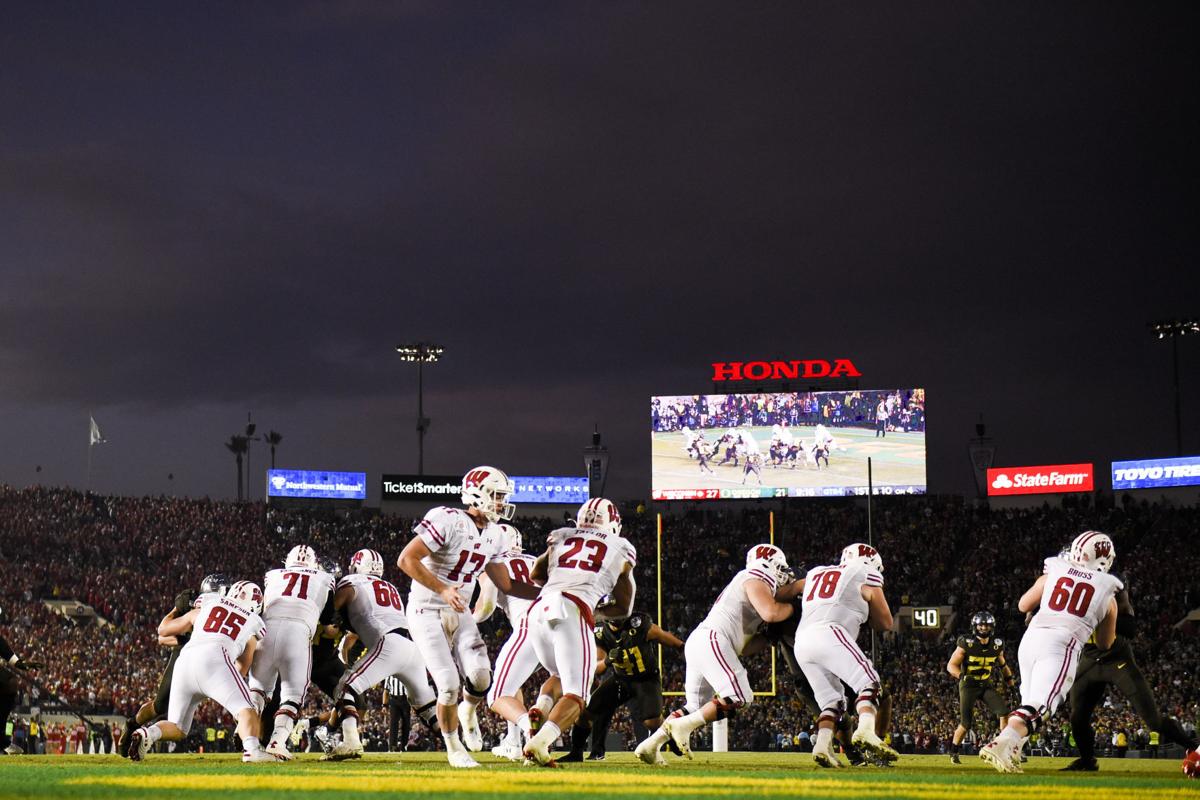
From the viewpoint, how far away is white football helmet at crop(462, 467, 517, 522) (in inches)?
493

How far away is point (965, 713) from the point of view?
1877 cm

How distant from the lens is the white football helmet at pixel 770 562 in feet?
47.8

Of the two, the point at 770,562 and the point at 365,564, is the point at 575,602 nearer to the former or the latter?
the point at 770,562

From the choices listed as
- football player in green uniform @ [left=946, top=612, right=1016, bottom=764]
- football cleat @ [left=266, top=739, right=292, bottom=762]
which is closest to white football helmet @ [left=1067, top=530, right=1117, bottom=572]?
football player in green uniform @ [left=946, top=612, right=1016, bottom=764]

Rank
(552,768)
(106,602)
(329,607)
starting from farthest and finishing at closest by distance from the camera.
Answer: (106,602) < (329,607) < (552,768)

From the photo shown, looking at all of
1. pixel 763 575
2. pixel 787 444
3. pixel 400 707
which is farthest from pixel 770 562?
pixel 787 444

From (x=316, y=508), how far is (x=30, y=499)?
11.6m

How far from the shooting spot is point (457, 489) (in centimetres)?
6050

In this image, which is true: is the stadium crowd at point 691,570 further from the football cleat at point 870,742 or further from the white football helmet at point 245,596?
the football cleat at point 870,742

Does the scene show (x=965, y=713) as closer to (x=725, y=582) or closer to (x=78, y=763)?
(x=78, y=763)

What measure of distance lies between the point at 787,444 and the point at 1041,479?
36.6ft

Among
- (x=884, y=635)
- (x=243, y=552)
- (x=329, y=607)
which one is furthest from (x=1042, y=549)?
(x=329, y=607)

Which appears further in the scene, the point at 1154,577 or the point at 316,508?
the point at 316,508

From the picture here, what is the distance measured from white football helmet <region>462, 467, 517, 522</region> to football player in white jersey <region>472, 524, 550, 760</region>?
0.62 m
